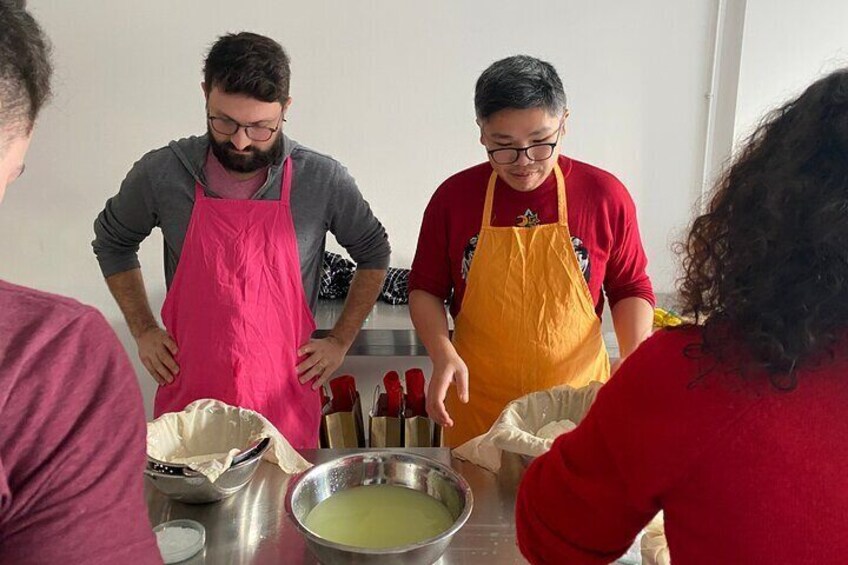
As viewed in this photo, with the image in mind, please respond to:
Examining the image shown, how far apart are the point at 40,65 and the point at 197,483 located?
2.36 feet

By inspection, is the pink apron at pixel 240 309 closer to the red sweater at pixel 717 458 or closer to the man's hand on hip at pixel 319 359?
the man's hand on hip at pixel 319 359

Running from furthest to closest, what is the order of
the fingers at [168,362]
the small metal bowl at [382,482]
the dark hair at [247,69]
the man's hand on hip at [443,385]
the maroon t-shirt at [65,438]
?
the fingers at [168,362] → the dark hair at [247,69] → the man's hand on hip at [443,385] → the small metal bowl at [382,482] → the maroon t-shirt at [65,438]

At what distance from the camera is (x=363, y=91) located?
2.38 meters

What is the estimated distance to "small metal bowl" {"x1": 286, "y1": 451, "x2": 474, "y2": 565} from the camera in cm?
100

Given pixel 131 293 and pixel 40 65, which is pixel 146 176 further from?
pixel 40 65

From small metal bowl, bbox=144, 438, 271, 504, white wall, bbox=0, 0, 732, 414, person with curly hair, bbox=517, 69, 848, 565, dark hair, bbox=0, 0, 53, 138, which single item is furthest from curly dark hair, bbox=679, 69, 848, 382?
white wall, bbox=0, 0, 732, 414

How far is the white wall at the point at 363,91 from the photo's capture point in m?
2.30

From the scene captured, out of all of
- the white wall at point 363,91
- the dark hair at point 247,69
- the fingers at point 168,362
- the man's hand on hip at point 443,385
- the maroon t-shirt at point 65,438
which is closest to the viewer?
the maroon t-shirt at point 65,438

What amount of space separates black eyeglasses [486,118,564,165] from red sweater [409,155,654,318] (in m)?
0.12

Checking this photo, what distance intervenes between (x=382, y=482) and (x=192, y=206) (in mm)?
790

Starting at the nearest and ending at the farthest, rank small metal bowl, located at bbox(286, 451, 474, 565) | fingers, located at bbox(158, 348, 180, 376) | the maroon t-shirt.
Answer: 1. the maroon t-shirt
2. small metal bowl, located at bbox(286, 451, 474, 565)
3. fingers, located at bbox(158, 348, 180, 376)

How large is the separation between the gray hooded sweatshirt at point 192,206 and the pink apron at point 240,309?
32 mm

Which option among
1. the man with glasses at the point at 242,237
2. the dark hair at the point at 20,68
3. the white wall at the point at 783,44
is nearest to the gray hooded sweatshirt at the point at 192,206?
the man with glasses at the point at 242,237

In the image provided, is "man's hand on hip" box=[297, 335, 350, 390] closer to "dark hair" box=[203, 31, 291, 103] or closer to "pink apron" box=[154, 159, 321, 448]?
"pink apron" box=[154, 159, 321, 448]
